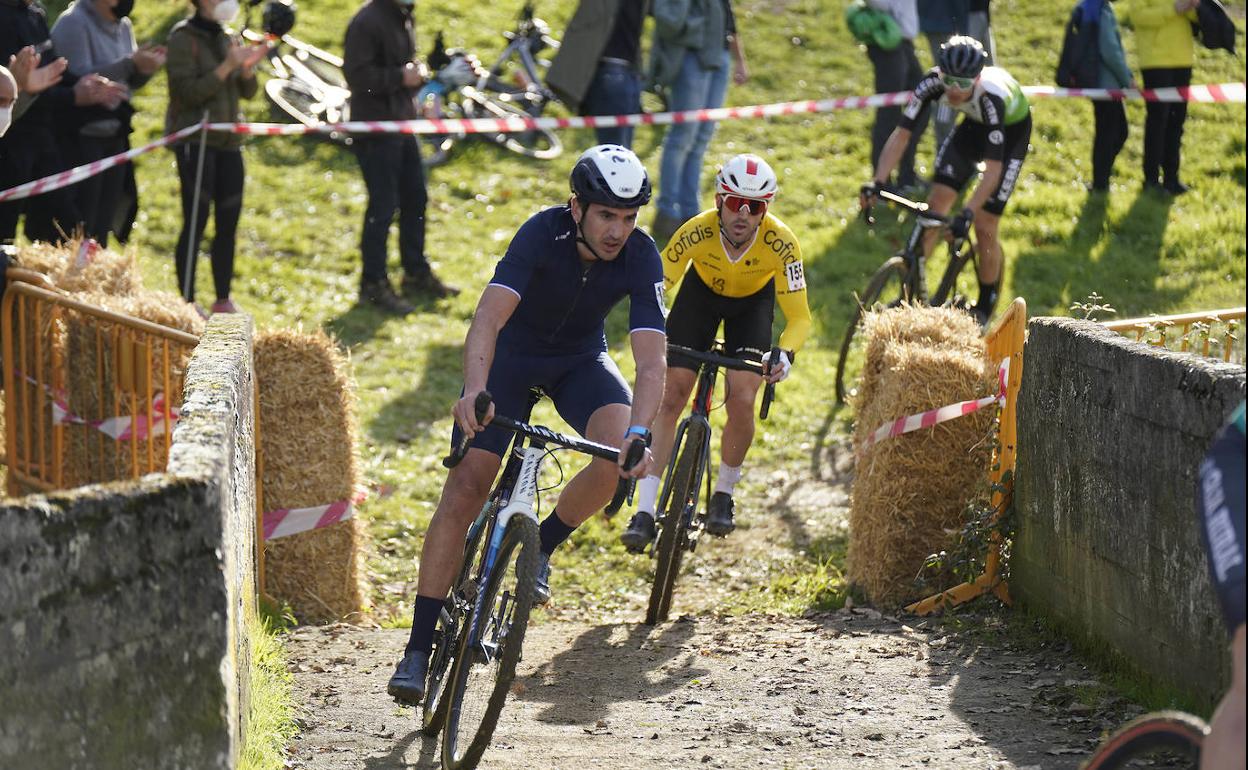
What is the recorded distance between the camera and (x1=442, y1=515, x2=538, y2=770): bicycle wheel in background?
5.34m

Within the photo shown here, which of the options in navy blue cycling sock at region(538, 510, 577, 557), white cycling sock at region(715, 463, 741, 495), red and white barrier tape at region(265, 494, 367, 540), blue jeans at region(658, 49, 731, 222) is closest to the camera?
navy blue cycling sock at region(538, 510, 577, 557)

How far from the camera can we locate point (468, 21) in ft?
64.6

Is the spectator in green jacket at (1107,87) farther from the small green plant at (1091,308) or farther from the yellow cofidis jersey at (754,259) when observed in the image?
the yellow cofidis jersey at (754,259)

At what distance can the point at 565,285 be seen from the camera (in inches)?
243

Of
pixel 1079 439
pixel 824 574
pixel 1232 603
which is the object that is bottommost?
pixel 824 574

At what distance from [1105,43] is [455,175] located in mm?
6522

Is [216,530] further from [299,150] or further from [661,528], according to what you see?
[299,150]

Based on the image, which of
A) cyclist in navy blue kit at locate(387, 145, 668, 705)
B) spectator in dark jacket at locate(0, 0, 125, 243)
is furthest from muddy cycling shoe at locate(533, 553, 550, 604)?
spectator in dark jacket at locate(0, 0, 125, 243)

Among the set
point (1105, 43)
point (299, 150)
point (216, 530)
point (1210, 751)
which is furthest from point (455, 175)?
point (1210, 751)

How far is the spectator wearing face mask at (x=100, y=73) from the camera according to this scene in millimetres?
10562

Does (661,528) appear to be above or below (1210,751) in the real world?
below

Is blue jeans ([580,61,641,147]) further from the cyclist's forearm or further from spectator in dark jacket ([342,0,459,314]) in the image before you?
the cyclist's forearm

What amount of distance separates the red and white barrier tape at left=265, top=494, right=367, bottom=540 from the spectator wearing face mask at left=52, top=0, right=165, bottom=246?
3550 mm

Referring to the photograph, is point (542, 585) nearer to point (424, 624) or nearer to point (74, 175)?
point (424, 624)
